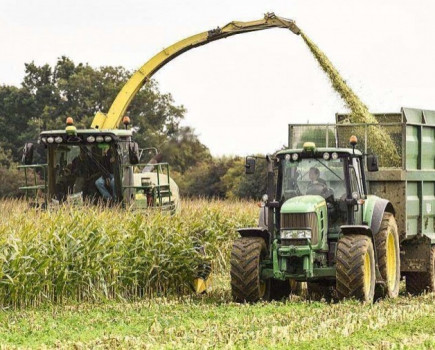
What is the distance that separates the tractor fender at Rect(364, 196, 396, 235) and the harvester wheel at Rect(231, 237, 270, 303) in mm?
1586

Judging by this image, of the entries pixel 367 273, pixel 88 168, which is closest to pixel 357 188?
pixel 367 273

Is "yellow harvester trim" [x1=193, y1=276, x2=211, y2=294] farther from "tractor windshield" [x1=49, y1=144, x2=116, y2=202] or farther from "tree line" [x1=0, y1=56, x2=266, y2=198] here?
"tree line" [x1=0, y1=56, x2=266, y2=198]

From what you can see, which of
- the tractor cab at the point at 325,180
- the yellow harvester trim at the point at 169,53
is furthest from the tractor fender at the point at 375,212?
the yellow harvester trim at the point at 169,53

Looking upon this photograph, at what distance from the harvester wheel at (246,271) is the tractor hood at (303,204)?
0.60 metres

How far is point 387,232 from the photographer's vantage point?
1380cm

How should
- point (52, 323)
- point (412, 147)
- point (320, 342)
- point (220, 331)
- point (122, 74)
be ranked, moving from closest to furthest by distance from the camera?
point (320, 342)
point (220, 331)
point (52, 323)
point (412, 147)
point (122, 74)

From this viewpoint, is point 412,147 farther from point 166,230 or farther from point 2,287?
point 2,287

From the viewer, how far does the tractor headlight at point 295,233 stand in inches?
510

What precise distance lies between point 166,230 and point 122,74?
4120 cm

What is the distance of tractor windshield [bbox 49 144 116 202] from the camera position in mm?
17016

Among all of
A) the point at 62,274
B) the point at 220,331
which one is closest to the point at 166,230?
the point at 62,274

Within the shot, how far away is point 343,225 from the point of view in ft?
43.9

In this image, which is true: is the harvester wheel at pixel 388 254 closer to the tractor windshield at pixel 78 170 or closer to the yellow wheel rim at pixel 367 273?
the yellow wheel rim at pixel 367 273

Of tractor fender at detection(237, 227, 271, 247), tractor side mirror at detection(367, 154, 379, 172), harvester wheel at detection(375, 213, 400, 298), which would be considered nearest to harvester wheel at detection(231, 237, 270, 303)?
tractor fender at detection(237, 227, 271, 247)
